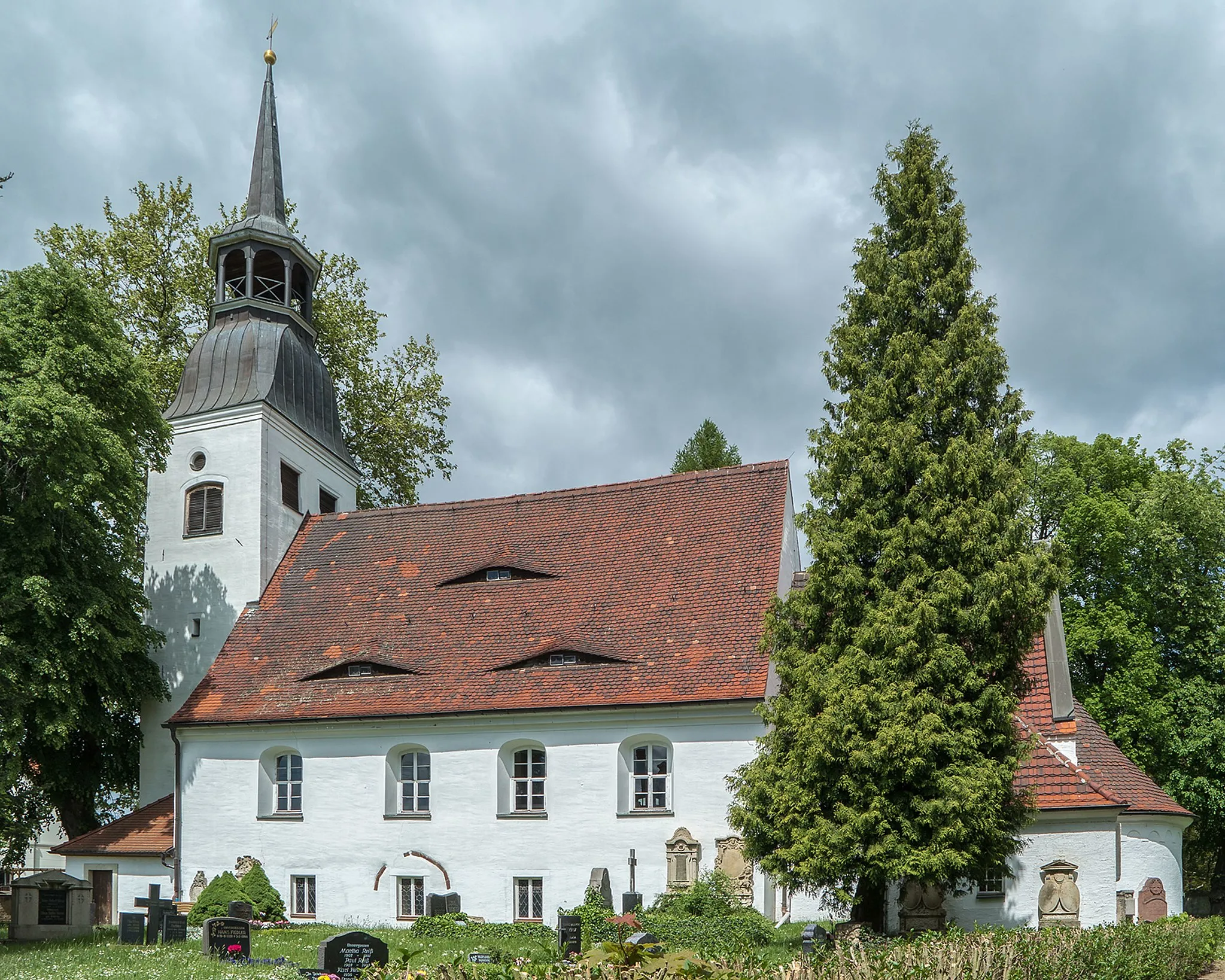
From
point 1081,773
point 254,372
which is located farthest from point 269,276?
point 1081,773

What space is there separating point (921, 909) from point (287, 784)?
13.2m

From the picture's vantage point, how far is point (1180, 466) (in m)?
34.8

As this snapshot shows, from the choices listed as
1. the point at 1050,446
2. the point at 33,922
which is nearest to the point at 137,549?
the point at 33,922

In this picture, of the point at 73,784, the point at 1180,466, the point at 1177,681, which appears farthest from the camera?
the point at 1180,466

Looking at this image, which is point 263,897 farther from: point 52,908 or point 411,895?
point 52,908

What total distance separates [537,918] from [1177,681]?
18.9 meters

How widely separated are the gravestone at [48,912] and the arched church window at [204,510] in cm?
915

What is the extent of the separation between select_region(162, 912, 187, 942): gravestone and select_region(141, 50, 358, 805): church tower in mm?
6951

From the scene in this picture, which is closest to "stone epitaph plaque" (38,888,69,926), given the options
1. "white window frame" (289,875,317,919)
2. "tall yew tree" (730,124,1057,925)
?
"white window frame" (289,875,317,919)

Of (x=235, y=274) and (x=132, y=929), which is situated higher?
(x=235, y=274)

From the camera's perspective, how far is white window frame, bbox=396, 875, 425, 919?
22.9 metres

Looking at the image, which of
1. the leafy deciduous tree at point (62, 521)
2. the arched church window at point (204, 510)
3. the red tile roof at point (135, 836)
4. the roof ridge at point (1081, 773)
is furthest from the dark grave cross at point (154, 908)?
the roof ridge at point (1081, 773)

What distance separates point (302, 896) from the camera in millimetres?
23734

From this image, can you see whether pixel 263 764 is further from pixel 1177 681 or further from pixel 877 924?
pixel 1177 681
